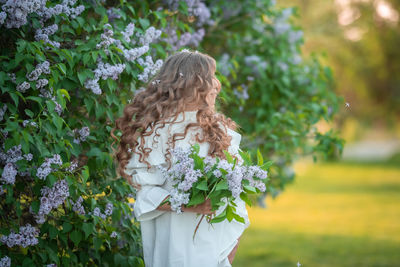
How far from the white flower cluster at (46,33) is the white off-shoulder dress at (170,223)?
2.98ft

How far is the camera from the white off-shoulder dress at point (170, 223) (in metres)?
2.51

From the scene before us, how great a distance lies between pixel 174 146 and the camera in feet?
8.33

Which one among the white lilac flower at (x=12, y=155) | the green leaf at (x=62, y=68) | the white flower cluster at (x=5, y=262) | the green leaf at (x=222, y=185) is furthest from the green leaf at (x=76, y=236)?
the green leaf at (x=222, y=185)

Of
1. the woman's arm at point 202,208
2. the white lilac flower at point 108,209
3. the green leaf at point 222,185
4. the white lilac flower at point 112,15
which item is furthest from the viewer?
the white lilac flower at point 112,15

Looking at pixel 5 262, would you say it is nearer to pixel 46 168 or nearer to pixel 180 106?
pixel 46 168

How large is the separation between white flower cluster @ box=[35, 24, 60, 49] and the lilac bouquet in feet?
3.71

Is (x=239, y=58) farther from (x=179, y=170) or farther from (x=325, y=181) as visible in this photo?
(x=325, y=181)

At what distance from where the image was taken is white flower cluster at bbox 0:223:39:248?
2717 millimetres

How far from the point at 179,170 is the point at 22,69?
1.15 metres

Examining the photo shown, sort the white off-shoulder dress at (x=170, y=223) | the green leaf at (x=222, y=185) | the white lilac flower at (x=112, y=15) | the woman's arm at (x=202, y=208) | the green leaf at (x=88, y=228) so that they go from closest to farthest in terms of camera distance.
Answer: the green leaf at (x=222, y=185) < the woman's arm at (x=202, y=208) < the white off-shoulder dress at (x=170, y=223) < the green leaf at (x=88, y=228) < the white lilac flower at (x=112, y=15)

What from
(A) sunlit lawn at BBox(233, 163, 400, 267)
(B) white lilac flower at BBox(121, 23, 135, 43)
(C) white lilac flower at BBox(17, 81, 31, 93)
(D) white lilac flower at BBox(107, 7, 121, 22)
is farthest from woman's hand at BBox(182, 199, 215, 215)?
(A) sunlit lawn at BBox(233, 163, 400, 267)

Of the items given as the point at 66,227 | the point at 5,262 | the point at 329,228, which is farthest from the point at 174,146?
the point at 329,228

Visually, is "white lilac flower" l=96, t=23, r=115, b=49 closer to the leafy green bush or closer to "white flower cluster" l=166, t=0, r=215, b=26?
the leafy green bush

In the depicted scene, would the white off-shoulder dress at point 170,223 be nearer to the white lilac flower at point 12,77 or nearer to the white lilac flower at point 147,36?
the white lilac flower at point 12,77
